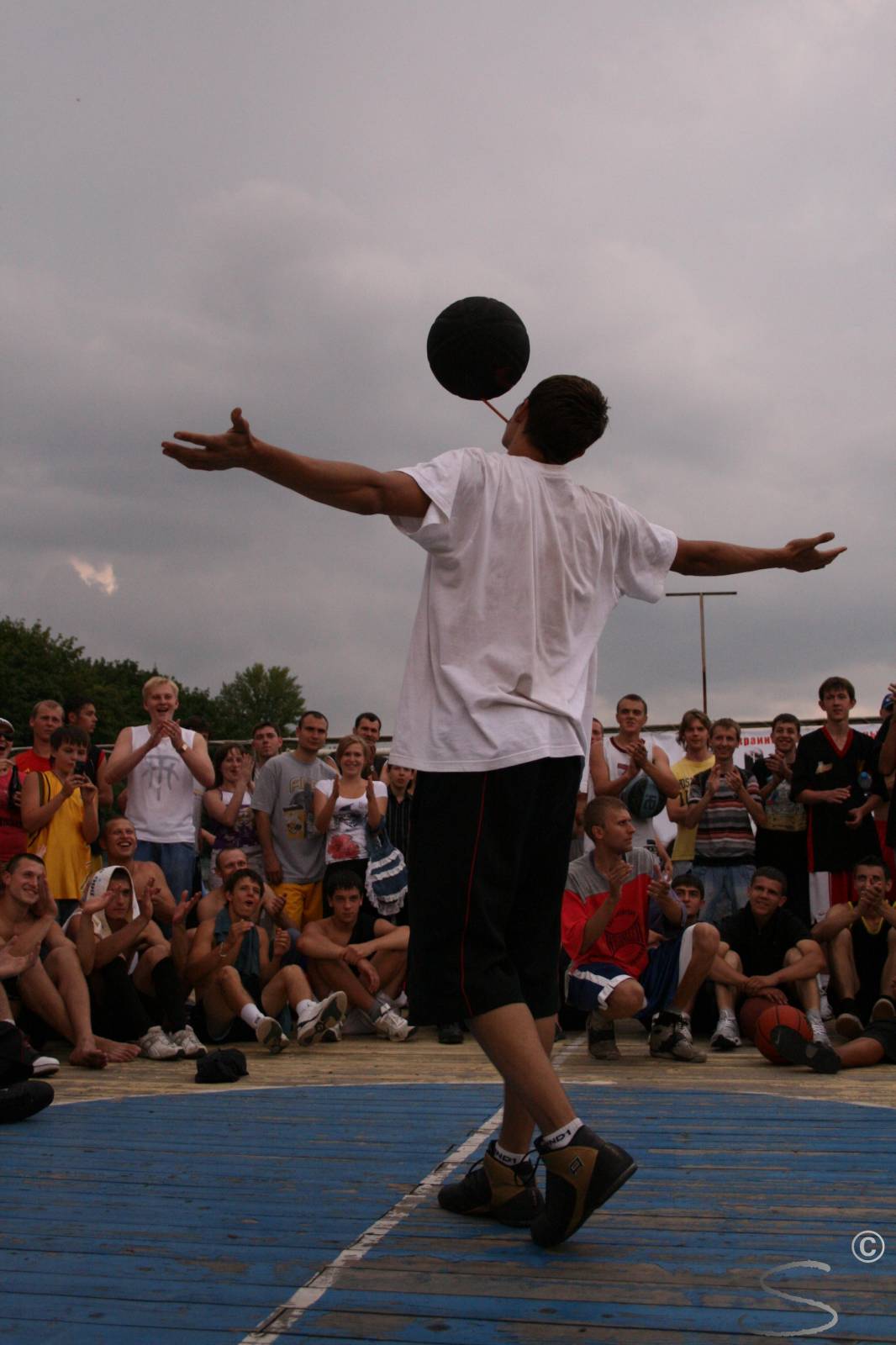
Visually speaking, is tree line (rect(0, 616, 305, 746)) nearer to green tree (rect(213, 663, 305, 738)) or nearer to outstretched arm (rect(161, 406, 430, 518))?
green tree (rect(213, 663, 305, 738))

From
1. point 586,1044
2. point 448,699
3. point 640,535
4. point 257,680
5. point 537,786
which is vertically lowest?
point 586,1044

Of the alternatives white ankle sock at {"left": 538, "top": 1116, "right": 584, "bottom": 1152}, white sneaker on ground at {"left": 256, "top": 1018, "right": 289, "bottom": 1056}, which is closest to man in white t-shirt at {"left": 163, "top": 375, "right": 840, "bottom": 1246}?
white ankle sock at {"left": 538, "top": 1116, "right": 584, "bottom": 1152}

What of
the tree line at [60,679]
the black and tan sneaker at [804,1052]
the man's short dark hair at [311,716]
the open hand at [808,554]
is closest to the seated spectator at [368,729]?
the man's short dark hair at [311,716]

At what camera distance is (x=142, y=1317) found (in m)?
2.45

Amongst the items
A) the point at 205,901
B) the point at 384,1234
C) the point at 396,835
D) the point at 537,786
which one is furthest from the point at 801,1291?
the point at 396,835

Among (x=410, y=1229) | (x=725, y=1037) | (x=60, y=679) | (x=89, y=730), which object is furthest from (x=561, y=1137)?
(x=60, y=679)

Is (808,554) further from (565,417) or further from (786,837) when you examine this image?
(786,837)

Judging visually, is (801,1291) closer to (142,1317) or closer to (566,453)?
(142,1317)

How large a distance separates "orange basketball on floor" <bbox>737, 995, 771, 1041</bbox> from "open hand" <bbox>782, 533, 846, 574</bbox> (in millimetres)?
3822

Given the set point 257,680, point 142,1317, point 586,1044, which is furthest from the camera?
point 257,680

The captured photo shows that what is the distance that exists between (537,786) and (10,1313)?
160 centimetres

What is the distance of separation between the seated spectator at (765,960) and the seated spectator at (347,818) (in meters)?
2.43

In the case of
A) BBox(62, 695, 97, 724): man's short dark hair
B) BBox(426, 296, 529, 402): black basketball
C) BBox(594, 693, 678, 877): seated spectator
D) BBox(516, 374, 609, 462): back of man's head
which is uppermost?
BBox(426, 296, 529, 402): black basketball

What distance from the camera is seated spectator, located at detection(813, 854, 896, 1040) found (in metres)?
7.29
